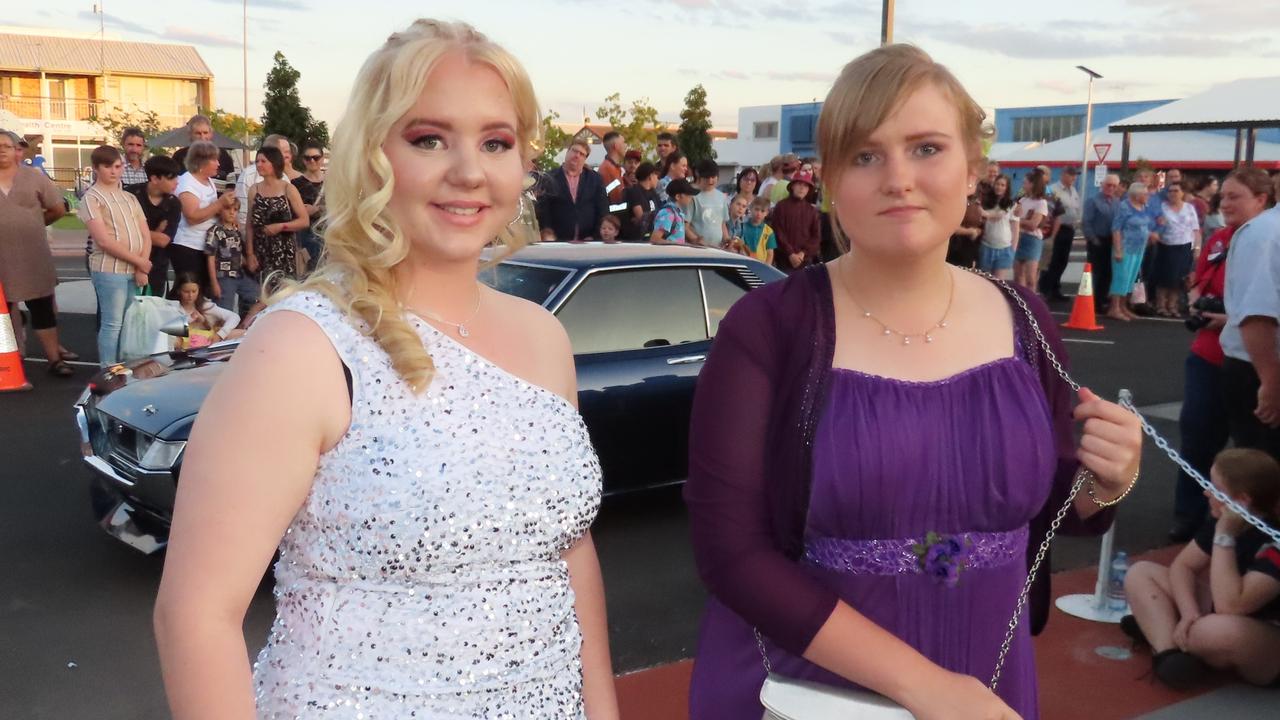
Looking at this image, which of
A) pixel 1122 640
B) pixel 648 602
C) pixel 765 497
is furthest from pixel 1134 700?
pixel 765 497

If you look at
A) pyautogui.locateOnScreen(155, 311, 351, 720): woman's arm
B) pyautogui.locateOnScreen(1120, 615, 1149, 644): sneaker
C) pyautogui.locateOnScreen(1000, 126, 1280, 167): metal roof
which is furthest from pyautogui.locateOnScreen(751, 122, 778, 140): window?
pyautogui.locateOnScreen(155, 311, 351, 720): woman's arm

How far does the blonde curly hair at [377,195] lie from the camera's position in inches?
58.9

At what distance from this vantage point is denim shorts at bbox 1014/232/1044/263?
52.0 feet

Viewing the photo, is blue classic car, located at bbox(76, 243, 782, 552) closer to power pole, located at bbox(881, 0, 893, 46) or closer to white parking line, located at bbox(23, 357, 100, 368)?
power pole, located at bbox(881, 0, 893, 46)

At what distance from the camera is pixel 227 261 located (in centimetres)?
990

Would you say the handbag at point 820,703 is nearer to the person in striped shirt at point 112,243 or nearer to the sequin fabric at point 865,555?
Answer: the sequin fabric at point 865,555

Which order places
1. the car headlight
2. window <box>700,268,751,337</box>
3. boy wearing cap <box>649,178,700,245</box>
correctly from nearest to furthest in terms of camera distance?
the car headlight < window <box>700,268,751,337</box> < boy wearing cap <box>649,178,700,245</box>

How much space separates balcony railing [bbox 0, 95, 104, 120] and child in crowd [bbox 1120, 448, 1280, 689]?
7182cm

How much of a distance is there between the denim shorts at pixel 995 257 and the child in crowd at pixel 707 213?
165 inches

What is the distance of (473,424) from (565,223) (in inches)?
364

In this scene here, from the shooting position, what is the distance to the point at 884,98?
169 cm

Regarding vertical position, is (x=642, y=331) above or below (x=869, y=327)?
below

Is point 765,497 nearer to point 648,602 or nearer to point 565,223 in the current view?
point 648,602

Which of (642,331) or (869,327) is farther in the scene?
(642,331)
